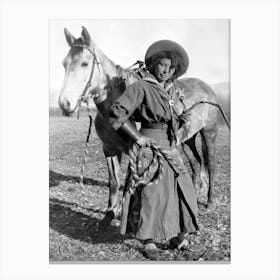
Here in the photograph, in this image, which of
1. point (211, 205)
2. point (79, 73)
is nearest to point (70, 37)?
point (79, 73)

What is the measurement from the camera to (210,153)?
382cm

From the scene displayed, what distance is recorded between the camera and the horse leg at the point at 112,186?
3578 mm

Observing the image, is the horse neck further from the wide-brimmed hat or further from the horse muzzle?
the wide-brimmed hat

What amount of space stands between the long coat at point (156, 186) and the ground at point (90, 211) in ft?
1.19

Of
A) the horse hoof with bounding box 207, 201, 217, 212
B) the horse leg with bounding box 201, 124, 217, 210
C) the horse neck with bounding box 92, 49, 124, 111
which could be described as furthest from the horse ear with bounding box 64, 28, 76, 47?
the horse hoof with bounding box 207, 201, 217, 212

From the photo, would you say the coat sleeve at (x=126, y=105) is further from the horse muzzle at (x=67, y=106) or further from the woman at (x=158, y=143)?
the horse muzzle at (x=67, y=106)

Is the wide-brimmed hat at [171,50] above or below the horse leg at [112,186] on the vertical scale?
above

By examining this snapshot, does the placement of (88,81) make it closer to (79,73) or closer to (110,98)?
(79,73)

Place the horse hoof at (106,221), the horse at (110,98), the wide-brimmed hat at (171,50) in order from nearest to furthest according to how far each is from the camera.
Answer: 1. the wide-brimmed hat at (171,50)
2. the horse at (110,98)
3. the horse hoof at (106,221)

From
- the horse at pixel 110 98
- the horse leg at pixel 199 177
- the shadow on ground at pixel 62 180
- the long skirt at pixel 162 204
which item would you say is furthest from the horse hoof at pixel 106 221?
the horse leg at pixel 199 177

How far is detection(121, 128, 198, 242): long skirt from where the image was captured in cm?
305
